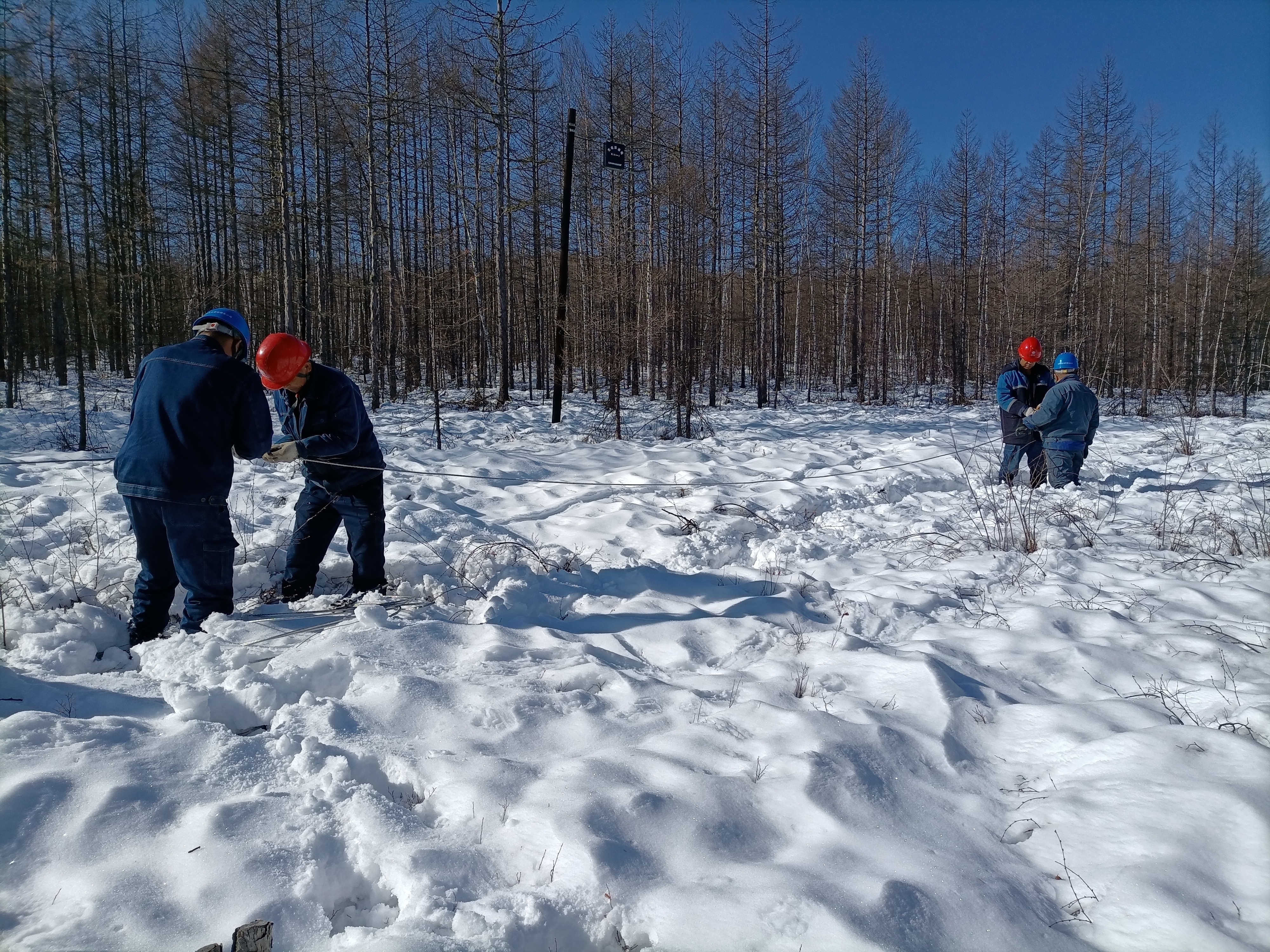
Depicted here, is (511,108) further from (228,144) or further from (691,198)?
(228,144)

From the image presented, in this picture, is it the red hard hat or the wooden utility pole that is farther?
the wooden utility pole

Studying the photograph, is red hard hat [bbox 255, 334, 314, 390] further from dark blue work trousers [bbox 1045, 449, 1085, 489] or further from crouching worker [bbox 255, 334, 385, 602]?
dark blue work trousers [bbox 1045, 449, 1085, 489]

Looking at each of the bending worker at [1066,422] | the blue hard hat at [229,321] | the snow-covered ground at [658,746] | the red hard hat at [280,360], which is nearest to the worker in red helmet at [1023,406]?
the bending worker at [1066,422]

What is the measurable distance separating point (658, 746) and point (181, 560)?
2791 millimetres

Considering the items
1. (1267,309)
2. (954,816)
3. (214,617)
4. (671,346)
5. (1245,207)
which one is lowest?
(954,816)

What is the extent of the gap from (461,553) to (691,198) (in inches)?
571

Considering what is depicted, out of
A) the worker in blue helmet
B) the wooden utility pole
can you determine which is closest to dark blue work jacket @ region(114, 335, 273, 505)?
the worker in blue helmet

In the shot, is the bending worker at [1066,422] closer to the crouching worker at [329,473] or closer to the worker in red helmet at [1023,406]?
the worker in red helmet at [1023,406]

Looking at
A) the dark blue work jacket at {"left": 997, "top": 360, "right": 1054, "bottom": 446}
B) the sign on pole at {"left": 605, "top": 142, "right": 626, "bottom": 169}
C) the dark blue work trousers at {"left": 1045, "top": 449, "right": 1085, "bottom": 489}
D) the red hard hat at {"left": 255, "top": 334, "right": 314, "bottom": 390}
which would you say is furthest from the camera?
the sign on pole at {"left": 605, "top": 142, "right": 626, "bottom": 169}

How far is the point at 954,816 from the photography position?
7.32 ft

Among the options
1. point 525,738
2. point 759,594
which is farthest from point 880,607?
point 525,738

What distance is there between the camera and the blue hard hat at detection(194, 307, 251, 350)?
141 inches

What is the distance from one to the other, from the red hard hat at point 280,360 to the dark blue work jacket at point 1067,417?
6876 mm

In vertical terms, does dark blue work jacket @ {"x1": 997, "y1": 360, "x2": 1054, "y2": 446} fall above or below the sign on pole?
below
